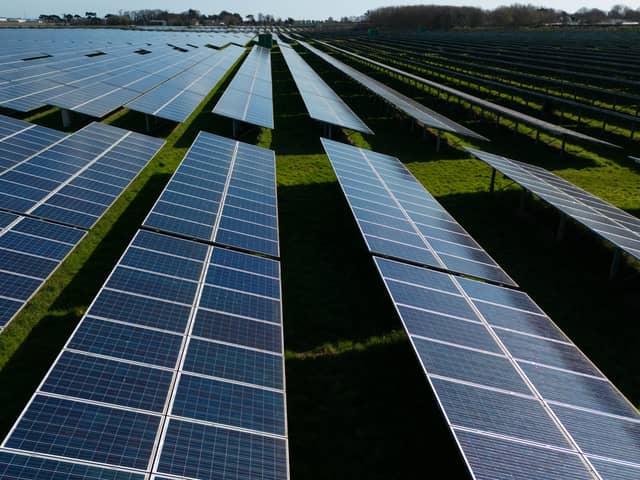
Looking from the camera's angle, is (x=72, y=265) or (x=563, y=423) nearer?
(x=563, y=423)

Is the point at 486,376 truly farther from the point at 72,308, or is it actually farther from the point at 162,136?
the point at 162,136

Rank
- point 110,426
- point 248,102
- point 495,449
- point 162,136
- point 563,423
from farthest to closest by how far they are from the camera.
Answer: point 248,102 → point 162,136 → point 563,423 → point 495,449 → point 110,426

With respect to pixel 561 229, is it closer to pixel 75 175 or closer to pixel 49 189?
pixel 75 175

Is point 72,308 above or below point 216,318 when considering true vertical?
below

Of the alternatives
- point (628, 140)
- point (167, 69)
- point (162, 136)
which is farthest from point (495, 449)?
point (167, 69)

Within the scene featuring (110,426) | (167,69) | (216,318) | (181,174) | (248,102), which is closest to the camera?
(110,426)

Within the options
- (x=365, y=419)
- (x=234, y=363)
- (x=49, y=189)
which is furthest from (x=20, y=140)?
(x=365, y=419)
